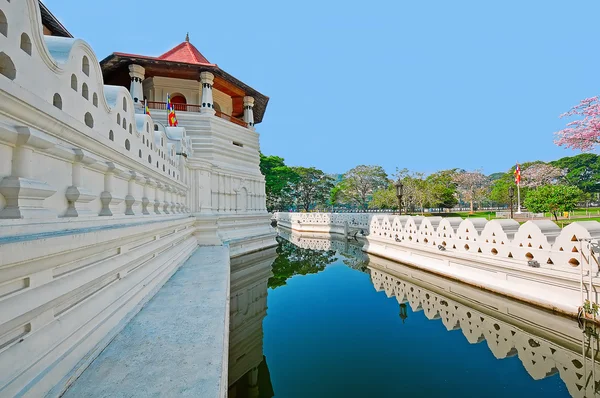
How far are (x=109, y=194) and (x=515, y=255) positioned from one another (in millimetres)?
6601

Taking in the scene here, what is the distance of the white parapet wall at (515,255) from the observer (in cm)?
449

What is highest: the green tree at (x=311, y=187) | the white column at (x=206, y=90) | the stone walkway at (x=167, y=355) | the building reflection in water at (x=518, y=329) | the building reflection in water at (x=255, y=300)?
the white column at (x=206, y=90)

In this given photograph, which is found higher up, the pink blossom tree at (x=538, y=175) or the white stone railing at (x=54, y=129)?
the pink blossom tree at (x=538, y=175)

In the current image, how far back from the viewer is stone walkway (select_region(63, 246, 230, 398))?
6.01ft

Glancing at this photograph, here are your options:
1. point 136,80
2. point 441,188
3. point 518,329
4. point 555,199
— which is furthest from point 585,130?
point 441,188

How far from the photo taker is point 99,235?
7.54ft

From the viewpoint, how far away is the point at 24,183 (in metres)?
1.56

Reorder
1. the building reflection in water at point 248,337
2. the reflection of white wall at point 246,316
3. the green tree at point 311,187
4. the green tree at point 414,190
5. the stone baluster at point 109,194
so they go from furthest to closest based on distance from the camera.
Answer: the green tree at point 311,187, the green tree at point 414,190, the reflection of white wall at point 246,316, the building reflection in water at point 248,337, the stone baluster at point 109,194

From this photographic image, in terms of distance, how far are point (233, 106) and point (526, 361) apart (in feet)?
63.6

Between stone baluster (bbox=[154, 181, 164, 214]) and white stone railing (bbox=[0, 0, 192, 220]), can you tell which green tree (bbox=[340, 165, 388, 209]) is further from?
white stone railing (bbox=[0, 0, 192, 220])

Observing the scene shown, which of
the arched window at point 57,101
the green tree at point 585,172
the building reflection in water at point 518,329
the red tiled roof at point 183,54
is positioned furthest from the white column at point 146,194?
the green tree at point 585,172

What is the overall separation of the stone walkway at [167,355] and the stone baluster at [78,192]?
3.65ft

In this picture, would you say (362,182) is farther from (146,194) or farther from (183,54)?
(146,194)

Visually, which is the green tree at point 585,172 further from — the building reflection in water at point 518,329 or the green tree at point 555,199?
the building reflection in water at point 518,329
